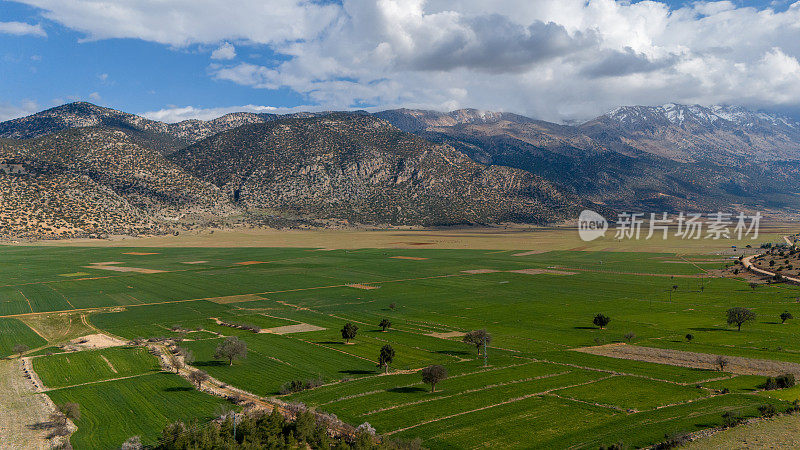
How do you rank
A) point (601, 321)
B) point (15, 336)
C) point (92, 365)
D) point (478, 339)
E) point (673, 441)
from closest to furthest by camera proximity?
1. point (673, 441)
2. point (92, 365)
3. point (478, 339)
4. point (15, 336)
5. point (601, 321)

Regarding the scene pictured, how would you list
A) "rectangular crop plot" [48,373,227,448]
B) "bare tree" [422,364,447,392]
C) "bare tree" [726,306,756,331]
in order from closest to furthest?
"rectangular crop plot" [48,373,227,448] → "bare tree" [422,364,447,392] → "bare tree" [726,306,756,331]

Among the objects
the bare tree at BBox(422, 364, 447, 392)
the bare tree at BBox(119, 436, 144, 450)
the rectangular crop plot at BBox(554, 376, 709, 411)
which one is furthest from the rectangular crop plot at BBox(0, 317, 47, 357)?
the rectangular crop plot at BBox(554, 376, 709, 411)

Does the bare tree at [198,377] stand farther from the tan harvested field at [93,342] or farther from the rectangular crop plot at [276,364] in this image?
the tan harvested field at [93,342]

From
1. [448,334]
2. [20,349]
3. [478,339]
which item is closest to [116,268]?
[20,349]

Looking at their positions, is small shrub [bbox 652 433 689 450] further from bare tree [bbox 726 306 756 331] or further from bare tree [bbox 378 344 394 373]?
bare tree [bbox 726 306 756 331]

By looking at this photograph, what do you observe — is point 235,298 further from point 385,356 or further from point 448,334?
point 385,356

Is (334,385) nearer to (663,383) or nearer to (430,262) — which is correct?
(663,383)

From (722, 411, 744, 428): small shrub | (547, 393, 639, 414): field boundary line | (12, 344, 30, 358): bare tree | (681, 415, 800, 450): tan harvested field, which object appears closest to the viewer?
(681, 415, 800, 450): tan harvested field

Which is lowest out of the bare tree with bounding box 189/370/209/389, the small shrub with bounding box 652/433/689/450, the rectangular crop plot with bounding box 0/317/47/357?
the rectangular crop plot with bounding box 0/317/47/357
